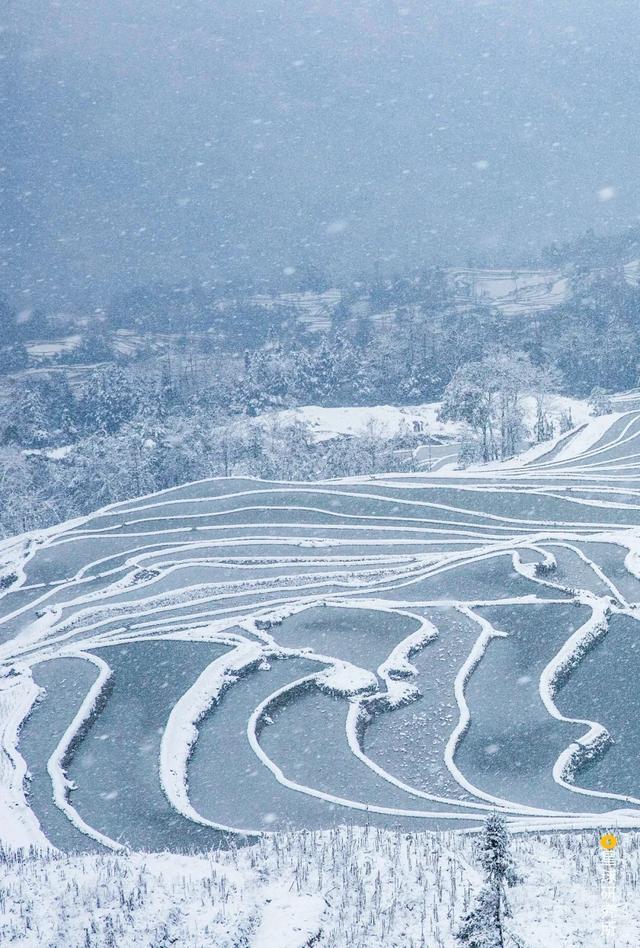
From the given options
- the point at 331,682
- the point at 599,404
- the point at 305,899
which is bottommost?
the point at 331,682

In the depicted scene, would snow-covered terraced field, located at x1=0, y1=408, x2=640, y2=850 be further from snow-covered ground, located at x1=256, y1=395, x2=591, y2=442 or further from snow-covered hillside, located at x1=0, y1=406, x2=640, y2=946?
snow-covered ground, located at x1=256, y1=395, x2=591, y2=442

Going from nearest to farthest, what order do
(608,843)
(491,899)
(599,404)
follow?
1. (491,899)
2. (608,843)
3. (599,404)

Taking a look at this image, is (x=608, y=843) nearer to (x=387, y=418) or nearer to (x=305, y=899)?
(x=305, y=899)

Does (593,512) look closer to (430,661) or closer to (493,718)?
(430,661)

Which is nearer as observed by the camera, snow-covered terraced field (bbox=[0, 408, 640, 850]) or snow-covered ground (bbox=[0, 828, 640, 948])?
snow-covered ground (bbox=[0, 828, 640, 948])

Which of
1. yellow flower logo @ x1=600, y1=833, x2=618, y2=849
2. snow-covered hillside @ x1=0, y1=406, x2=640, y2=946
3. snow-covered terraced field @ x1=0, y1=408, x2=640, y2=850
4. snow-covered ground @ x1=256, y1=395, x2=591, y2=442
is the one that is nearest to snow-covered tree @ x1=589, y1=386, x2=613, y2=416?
snow-covered ground @ x1=256, y1=395, x2=591, y2=442

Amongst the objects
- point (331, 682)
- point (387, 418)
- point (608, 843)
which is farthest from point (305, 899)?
point (387, 418)

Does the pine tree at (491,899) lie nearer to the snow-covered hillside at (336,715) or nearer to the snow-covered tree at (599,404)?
the snow-covered hillside at (336,715)

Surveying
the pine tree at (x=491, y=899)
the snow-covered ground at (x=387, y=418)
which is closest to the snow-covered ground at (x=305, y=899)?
the pine tree at (x=491, y=899)

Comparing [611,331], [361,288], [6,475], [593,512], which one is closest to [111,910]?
[593,512]
